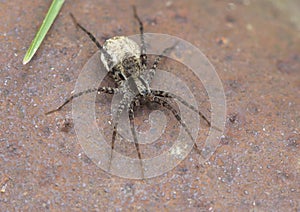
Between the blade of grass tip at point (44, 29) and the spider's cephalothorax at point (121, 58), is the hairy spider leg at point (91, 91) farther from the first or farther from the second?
the blade of grass tip at point (44, 29)

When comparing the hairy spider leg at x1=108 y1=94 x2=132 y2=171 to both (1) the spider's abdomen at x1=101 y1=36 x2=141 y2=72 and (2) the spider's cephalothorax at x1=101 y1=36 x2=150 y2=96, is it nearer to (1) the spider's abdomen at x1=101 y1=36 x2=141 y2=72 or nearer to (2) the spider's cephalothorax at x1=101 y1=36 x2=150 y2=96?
(2) the spider's cephalothorax at x1=101 y1=36 x2=150 y2=96

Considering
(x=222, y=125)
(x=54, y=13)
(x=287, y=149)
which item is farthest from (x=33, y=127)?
Result: (x=287, y=149)

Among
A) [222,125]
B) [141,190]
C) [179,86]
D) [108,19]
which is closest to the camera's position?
[141,190]

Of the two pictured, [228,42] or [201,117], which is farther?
[228,42]

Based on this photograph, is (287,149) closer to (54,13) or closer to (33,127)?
(33,127)

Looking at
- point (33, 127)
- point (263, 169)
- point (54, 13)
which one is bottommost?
point (263, 169)

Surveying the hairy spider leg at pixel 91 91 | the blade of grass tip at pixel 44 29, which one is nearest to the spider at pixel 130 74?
the hairy spider leg at pixel 91 91
